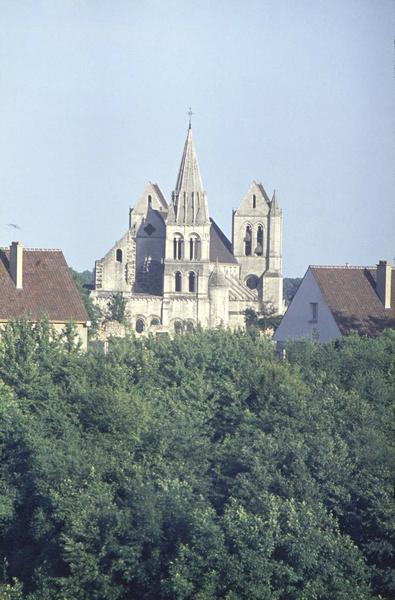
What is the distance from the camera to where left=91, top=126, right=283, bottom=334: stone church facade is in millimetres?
139000

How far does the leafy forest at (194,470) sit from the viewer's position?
35000 mm

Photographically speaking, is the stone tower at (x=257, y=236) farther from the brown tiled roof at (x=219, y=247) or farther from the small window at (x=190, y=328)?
the small window at (x=190, y=328)

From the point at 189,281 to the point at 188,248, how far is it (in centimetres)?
311

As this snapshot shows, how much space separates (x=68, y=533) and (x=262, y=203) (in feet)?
381

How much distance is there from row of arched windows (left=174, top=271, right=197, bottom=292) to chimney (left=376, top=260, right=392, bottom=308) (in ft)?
277

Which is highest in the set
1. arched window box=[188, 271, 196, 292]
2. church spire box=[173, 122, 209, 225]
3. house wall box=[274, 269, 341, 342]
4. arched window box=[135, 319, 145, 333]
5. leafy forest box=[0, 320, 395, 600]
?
church spire box=[173, 122, 209, 225]

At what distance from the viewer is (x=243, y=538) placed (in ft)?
Answer: 115

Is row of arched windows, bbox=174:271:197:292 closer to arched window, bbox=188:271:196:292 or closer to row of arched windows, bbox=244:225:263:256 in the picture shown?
arched window, bbox=188:271:196:292

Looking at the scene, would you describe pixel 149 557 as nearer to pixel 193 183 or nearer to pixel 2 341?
pixel 2 341

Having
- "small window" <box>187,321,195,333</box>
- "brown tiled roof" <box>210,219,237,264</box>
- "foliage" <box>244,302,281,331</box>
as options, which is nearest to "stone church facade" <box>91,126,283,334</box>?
"brown tiled roof" <box>210,219,237,264</box>

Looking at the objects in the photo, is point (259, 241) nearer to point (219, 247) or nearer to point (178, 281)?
point (219, 247)


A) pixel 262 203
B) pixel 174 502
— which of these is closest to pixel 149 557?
pixel 174 502

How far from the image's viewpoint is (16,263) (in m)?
55.3

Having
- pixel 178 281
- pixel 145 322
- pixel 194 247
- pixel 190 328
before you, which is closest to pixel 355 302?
pixel 190 328
